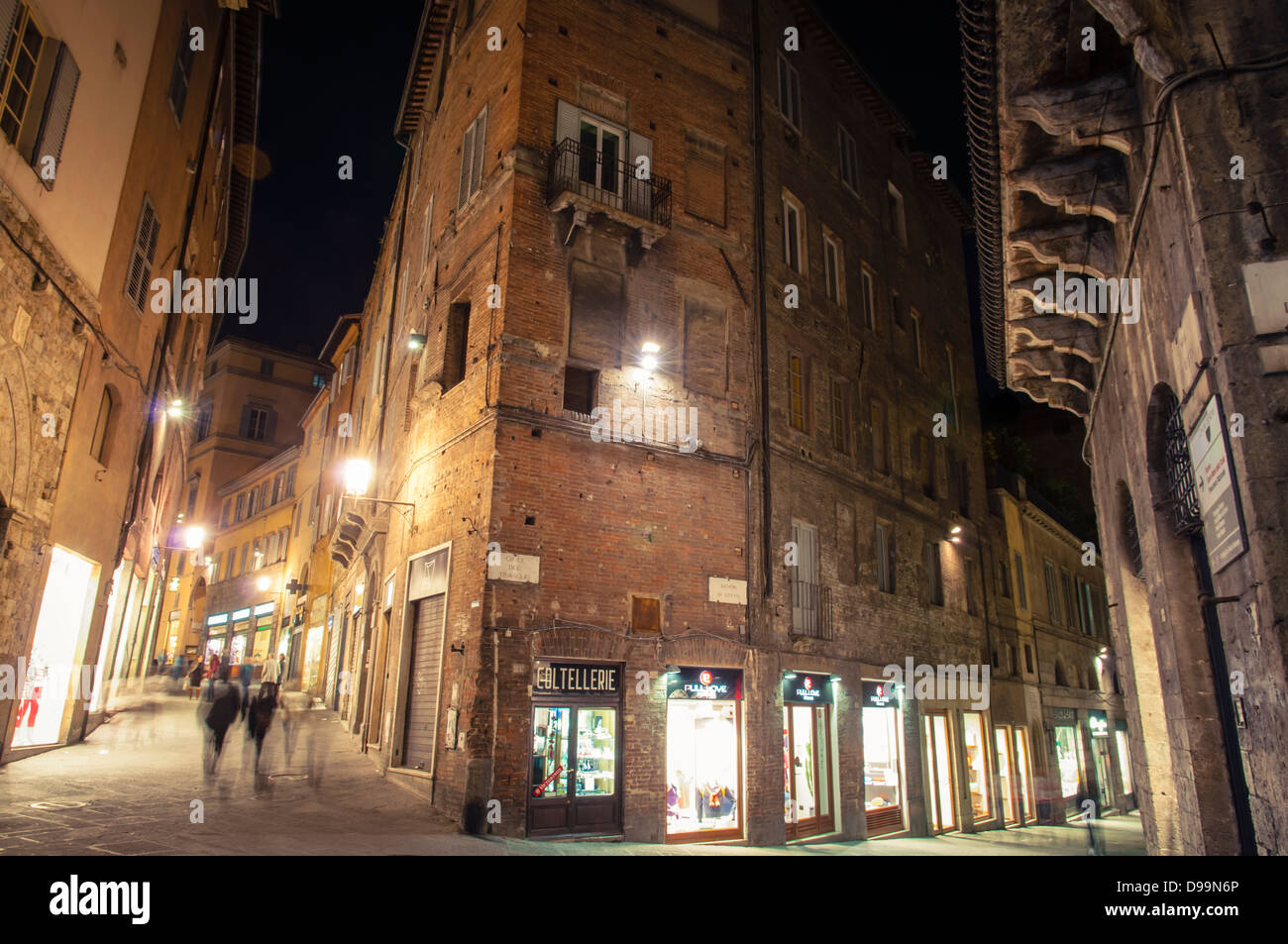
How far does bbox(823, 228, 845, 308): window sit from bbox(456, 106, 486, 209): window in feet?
28.5

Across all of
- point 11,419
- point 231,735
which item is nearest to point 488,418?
point 11,419

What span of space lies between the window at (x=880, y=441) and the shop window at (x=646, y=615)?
8594 mm

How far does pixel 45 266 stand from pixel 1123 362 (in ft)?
45.6

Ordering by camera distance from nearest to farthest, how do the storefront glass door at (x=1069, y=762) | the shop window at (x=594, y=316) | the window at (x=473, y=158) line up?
1. the shop window at (x=594, y=316)
2. the window at (x=473, y=158)
3. the storefront glass door at (x=1069, y=762)

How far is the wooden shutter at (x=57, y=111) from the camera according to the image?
10.1 meters

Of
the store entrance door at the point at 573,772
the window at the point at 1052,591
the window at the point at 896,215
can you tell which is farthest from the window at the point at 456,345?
the window at the point at 1052,591

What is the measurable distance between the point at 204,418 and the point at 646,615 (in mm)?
43910

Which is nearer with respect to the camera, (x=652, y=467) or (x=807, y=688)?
Result: (x=652, y=467)

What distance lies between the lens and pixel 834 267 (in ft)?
63.9

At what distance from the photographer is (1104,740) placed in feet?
98.3

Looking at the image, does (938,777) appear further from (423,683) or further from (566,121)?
(566,121)


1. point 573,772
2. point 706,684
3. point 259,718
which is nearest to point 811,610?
point 706,684

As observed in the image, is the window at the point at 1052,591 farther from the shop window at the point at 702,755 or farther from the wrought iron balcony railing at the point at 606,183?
the wrought iron balcony railing at the point at 606,183
